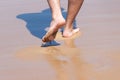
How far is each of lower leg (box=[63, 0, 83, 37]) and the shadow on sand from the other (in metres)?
0.23

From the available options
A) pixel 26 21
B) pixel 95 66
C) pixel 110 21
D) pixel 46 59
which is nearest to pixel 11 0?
pixel 26 21

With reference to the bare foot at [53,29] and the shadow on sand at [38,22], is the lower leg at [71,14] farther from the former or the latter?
the bare foot at [53,29]

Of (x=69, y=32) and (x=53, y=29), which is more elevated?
(x=53, y=29)

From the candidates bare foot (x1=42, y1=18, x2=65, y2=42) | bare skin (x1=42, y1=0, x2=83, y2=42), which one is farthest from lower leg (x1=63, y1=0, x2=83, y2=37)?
bare foot (x1=42, y1=18, x2=65, y2=42)

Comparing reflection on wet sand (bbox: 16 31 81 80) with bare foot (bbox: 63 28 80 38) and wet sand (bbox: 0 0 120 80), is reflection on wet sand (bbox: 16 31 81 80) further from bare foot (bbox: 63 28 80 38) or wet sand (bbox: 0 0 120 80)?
bare foot (bbox: 63 28 80 38)

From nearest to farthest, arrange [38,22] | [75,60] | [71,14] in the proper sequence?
[75,60], [71,14], [38,22]

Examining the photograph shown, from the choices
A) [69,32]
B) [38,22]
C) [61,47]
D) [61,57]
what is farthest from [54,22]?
[38,22]

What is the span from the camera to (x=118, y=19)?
401 centimetres

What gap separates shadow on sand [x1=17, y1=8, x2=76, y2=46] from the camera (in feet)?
12.3

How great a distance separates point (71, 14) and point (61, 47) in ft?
1.41

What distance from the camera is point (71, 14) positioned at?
362 centimetres

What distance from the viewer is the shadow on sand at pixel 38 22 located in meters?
3.74

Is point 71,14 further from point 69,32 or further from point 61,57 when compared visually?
point 61,57

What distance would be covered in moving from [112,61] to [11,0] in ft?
8.03
